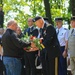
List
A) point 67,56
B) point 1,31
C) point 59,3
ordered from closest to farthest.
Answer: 1. point 67,56
2. point 1,31
3. point 59,3

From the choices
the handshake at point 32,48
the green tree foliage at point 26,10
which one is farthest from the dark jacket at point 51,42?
the green tree foliage at point 26,10

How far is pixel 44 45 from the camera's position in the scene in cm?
827

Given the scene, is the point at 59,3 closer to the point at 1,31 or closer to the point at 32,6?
the point at 32,6

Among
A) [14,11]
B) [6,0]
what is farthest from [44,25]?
[14,11]

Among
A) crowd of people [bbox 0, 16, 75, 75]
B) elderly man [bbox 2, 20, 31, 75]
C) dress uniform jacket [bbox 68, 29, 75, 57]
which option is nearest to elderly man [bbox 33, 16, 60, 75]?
crowd of people [bbox 0, 16, 75, 75]

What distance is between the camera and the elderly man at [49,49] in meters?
8.23

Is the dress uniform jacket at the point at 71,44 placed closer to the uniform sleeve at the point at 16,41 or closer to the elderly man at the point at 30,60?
the elderly man at the point at 30,60

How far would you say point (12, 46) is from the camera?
326 inches

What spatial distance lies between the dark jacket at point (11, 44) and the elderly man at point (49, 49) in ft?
1.98

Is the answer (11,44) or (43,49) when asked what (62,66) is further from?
(11,44)

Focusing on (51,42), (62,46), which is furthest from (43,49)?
(62,46)

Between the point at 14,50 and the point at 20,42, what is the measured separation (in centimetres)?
31

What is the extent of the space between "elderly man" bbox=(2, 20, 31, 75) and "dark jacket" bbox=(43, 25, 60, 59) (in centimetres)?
53

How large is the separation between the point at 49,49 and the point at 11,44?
1.08 meters
